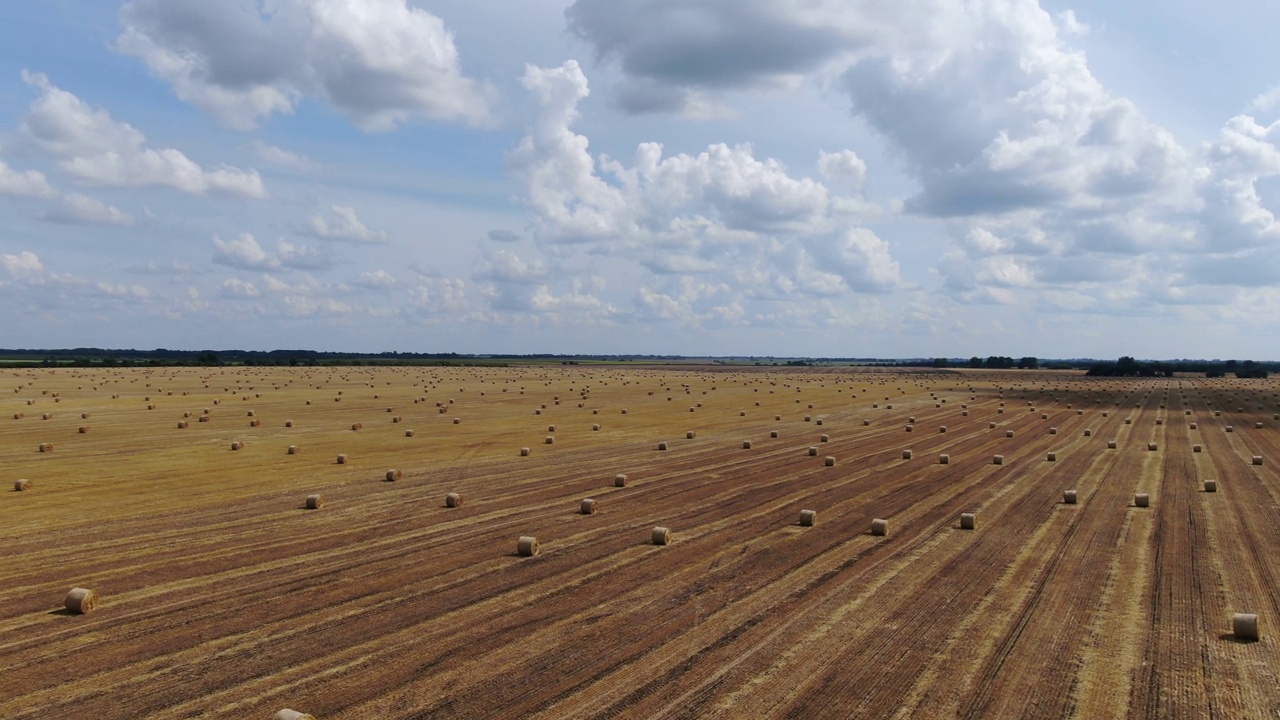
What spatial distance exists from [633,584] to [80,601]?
8777 millimetres

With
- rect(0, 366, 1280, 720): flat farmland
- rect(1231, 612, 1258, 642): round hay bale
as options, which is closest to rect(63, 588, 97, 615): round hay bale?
rect(0, 366, 1280, 720): flat farmland

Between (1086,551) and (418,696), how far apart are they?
564 inches

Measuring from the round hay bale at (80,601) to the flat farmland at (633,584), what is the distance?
0.18 m

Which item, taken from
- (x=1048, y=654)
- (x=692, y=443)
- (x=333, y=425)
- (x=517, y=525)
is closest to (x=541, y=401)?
(x=333, y=425)

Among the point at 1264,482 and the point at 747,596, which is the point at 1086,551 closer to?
the point at 747,596

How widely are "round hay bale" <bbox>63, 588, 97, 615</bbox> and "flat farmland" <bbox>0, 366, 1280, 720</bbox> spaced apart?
0.58ft

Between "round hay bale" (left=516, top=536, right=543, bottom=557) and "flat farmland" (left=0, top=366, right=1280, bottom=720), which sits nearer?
"flat farmland" (left=0, top=366, right=1280, bottom=720)

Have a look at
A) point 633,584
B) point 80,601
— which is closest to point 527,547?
point 633,584

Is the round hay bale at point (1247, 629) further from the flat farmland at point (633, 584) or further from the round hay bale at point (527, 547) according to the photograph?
the round hay bale at point (527, 547)

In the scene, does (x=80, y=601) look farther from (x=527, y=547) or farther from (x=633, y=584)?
(x=633, y=584)

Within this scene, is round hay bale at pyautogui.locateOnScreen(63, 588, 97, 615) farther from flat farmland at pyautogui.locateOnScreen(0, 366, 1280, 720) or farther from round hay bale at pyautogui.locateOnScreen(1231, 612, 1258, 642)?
round hay bale at pyautogui.locateOnScreen(1231, 612, 1258, 642)

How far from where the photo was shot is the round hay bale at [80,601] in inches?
497

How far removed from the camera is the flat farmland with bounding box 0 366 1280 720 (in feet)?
33.9

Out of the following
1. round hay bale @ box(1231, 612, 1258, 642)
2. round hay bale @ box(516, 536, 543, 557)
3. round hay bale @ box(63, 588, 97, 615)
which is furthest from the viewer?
round hay bale @ box(516, 536, 543, 557)
